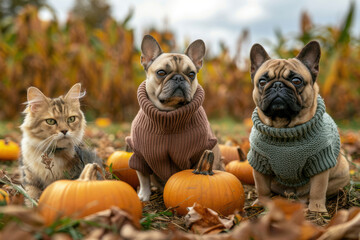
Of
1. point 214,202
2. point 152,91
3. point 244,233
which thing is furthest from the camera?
point 152,91

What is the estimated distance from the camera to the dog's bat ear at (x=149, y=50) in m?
2.95

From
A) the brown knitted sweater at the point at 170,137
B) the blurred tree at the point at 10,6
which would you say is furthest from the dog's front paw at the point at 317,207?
the blurred tree at the point at 10,6

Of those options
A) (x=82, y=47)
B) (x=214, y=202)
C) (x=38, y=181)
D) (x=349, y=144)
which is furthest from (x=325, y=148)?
(x=82, y=47)

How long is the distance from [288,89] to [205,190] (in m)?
1.00

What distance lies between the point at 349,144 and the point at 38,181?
4983 millimetres

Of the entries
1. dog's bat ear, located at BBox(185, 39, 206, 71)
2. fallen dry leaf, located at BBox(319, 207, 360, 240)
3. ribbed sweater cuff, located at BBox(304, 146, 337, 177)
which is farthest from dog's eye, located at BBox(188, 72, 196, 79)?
fallen dry leaf, located at BBox(319, 207, 360, 240)

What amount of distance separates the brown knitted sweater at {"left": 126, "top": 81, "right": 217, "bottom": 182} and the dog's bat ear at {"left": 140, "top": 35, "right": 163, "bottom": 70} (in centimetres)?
35

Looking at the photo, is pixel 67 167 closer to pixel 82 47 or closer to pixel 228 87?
pixel 82 47

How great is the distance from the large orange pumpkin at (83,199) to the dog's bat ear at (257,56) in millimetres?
1603

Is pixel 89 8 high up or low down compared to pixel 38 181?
up

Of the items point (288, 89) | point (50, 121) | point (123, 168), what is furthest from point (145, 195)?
point (288, 89)

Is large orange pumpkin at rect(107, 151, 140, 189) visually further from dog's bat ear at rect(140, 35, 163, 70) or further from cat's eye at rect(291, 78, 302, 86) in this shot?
cat's eye at rect(291, 78, 302, 86)

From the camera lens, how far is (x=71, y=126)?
2588 mm

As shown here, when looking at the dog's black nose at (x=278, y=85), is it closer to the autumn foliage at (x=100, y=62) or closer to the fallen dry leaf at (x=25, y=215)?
the fallen dry leaf at (x=25, y=215)
